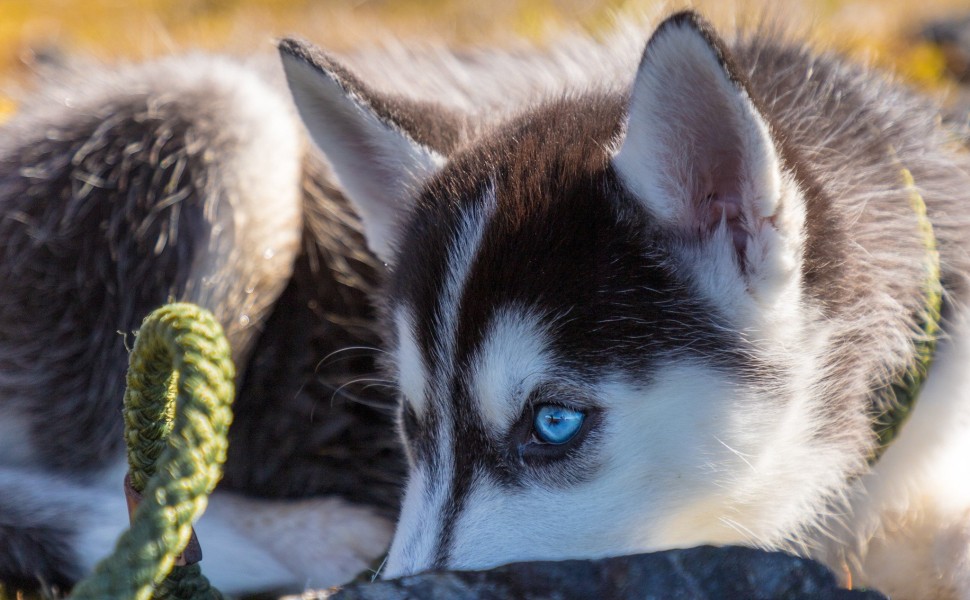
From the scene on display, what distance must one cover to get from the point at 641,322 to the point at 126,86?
6.78 ft

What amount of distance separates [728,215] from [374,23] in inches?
122

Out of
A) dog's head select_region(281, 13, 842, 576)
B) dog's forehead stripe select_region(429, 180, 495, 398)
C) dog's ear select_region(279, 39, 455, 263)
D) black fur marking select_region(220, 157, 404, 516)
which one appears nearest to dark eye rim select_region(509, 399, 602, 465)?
dog's head select_region(281, 13, 842, 576)

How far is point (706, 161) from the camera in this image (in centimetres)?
182

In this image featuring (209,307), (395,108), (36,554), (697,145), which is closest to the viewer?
(697,145)

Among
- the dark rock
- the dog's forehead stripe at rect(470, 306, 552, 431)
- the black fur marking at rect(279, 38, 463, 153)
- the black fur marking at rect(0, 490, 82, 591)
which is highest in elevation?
the black fur marking at rect(279, 38, 463, 153)

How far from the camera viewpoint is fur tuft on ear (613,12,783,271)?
1623mm

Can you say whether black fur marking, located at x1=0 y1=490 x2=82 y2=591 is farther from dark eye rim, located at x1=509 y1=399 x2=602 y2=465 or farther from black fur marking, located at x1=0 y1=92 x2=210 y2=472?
dark eye rim, located at x1=509 y1=399 x2=602 y2=465

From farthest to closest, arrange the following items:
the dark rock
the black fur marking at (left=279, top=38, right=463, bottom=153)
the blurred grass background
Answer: the blurred grass background
the black fur marking at (left=279, top=38, right=463, bottom=153)
the dark rock

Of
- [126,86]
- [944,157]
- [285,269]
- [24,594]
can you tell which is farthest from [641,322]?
[126,86]

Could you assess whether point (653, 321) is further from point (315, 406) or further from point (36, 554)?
point (36, 554)

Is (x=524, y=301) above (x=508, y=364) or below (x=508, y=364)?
above

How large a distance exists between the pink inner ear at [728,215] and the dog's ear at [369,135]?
2.25ft

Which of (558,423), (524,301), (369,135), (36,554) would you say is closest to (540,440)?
(558,423)

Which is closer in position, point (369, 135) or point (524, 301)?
point (524, 301)
